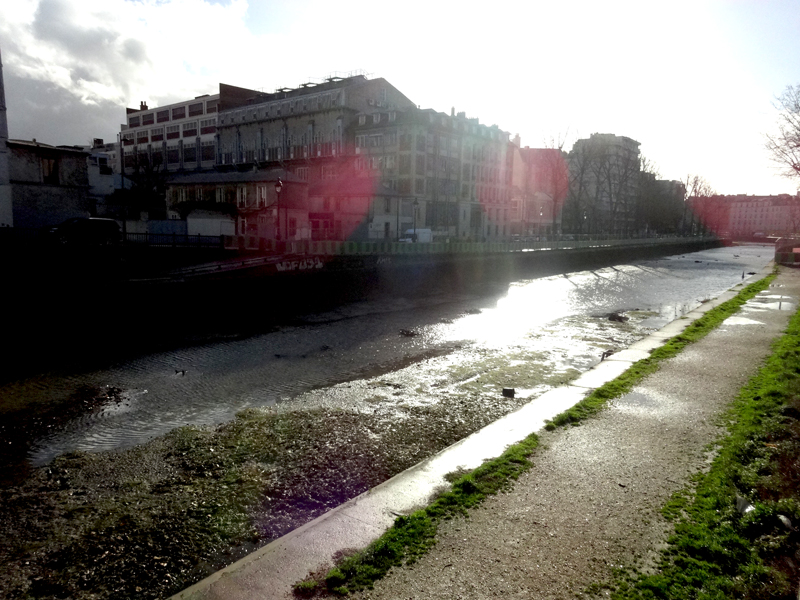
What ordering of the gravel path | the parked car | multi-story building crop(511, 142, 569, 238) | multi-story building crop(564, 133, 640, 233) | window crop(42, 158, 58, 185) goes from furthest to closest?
multi-story building crop(564, 133, 640, 233) < multi-story building crop(511, 142, 569, 238) < window crop(42, 158, 58, 185) < the parked car < the gravel path

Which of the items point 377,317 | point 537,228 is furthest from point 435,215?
point 377,317

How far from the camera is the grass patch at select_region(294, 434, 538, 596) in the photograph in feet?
13.9

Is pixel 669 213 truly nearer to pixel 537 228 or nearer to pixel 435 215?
pixel 537 228

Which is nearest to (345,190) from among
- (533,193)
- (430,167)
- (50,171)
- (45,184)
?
(430,167)

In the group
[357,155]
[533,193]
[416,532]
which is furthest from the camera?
[533,193]

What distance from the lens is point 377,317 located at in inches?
906

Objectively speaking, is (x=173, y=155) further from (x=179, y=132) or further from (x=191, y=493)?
(x=191, y=493)

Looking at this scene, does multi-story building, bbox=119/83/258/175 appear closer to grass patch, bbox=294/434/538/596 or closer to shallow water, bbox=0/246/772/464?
shallow water, bbox=0/246/772/464

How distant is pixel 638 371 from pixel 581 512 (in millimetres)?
6191

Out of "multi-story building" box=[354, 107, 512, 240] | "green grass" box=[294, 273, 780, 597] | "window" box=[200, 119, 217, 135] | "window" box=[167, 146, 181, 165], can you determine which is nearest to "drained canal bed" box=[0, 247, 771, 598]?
"green grass" box=[294, 273, 780, 597]

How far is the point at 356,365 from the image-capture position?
48.4 ft

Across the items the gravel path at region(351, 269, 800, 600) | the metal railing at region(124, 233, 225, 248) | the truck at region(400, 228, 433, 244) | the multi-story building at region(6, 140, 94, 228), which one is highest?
the multi-story building at region(6, 140, 94, 228)

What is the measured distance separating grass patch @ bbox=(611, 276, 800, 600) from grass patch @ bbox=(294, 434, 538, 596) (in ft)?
5.02

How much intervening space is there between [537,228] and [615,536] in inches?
3316
